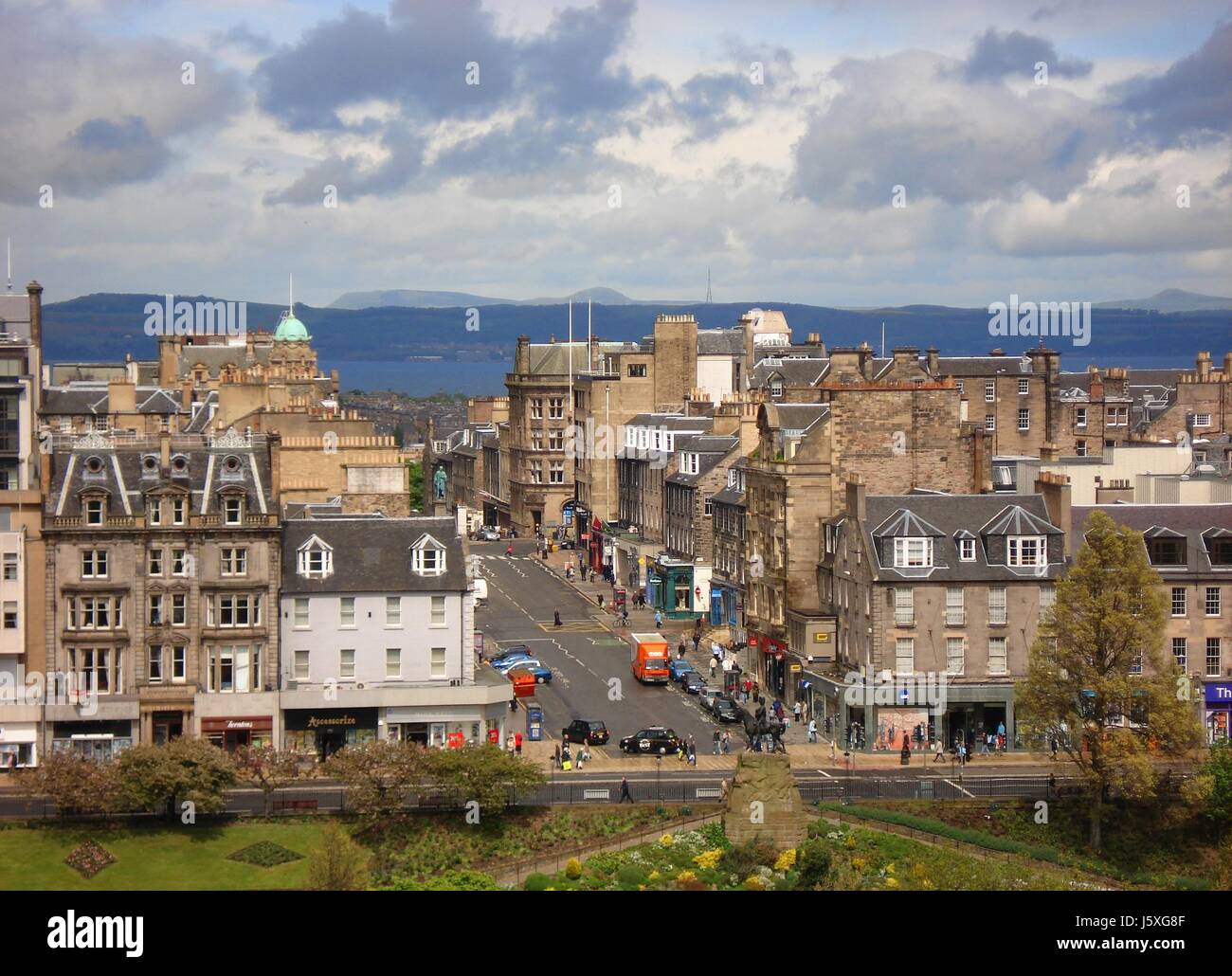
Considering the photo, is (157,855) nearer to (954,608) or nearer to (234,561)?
(234,561)

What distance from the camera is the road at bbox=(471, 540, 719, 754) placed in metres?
78.3

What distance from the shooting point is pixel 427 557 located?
73.4m

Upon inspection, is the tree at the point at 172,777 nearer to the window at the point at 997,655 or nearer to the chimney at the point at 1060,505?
the window at the point at 997,655

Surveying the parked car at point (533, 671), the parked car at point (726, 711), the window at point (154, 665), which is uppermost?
the window at point (154, 665)

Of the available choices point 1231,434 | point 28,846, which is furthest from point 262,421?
point 1231,434

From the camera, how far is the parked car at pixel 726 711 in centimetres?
7838

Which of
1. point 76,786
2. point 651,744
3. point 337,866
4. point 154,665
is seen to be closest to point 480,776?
point 337,866

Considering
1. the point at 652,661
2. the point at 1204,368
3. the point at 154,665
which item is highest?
the point at 1204,368

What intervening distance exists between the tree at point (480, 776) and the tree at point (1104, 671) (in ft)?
62.4

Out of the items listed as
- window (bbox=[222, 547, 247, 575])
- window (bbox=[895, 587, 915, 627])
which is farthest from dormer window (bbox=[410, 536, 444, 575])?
window (bbox=[895, 587, 915, 627])

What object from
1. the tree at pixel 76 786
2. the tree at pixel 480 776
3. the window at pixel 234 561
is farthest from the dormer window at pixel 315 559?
the tree at pixel 76 786

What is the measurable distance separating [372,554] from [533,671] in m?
15.0

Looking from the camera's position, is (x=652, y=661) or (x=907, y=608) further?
(x=652, y=661)
